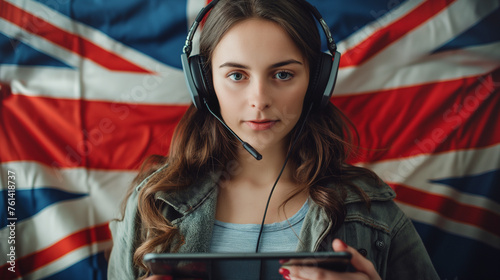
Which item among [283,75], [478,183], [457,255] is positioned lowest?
[457,255]

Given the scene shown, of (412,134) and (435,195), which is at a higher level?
(412,134)

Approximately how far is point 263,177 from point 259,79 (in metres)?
0.31

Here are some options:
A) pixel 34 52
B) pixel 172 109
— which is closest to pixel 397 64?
pixel 172 109

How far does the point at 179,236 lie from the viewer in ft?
3.04

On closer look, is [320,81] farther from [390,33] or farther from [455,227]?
[455,227]

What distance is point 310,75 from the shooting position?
36.1 inches

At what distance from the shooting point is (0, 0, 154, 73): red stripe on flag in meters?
1.19

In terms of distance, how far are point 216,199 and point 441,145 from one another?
854mm

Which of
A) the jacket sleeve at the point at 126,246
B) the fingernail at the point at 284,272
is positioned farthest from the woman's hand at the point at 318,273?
the jacket sleeve at the point at 126,246

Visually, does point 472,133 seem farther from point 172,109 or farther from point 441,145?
point 172,109

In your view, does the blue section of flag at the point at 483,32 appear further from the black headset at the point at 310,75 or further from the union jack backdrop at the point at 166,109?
the black headset at the point at 310,75

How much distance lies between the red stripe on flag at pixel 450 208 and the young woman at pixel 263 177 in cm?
35

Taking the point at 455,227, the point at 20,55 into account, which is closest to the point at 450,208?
the point at 455,227

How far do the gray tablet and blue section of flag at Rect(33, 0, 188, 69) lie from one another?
0.84 metres
